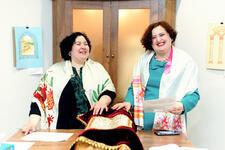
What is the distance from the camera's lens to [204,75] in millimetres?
2520

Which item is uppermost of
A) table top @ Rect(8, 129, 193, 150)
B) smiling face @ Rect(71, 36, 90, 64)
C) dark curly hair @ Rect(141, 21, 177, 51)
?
dark curly hair @ Rect(141, 21, 177, 51)

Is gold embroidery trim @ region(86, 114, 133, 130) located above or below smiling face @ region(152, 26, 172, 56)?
below

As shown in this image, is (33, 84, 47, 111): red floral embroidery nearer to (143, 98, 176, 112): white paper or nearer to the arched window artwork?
(143, 98, 176, 112): white paper

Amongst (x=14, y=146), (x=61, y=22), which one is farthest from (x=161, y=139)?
(x=61, y=22)

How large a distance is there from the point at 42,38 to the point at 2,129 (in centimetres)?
87

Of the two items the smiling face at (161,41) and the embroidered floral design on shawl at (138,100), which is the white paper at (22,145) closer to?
the embroidered floral design on shawl at (138,100)

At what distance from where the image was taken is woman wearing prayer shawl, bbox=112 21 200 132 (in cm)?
196

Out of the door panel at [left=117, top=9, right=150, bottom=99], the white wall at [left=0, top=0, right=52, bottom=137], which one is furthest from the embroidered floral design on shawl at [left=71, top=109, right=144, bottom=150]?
the white wall at [left=0, top=0, right=52, bottom=137]

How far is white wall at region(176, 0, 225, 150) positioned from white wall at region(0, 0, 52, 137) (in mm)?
1188

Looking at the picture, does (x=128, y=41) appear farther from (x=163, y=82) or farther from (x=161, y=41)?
(x=163, y=82)

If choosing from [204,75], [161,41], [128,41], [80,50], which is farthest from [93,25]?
[204,75]

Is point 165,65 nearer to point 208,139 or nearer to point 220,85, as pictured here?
point 220,85

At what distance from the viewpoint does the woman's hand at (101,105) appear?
72.1 inches

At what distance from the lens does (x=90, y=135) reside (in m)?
1.34
